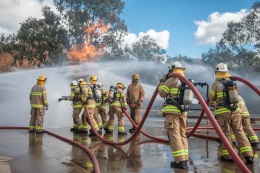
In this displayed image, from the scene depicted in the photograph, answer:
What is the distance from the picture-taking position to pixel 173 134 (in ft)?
17.4

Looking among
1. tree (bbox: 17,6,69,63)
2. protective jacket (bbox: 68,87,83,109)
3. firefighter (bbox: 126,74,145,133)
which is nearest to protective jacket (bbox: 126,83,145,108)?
firefighter (bbox: 126,74,145,133)

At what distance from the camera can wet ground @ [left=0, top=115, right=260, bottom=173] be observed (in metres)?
5.05

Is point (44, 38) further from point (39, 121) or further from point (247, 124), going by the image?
point (247, 124)

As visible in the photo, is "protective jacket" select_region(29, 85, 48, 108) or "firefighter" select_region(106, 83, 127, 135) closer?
"firefighter" select_region(106, 83, 127, 135)

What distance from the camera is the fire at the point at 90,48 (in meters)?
33.4

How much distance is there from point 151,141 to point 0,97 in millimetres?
9501

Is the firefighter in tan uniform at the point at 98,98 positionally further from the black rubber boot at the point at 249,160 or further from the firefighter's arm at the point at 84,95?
the black rubber boot at the point at 249,160

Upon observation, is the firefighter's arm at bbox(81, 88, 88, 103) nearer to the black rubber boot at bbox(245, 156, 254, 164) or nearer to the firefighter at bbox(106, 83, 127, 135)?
the firefighter at bbox(106, 83, 127, 135)

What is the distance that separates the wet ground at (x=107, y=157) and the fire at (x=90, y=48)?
25.7 meters

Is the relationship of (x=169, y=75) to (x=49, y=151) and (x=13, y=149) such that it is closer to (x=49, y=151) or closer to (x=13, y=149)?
(x=49, y=151)

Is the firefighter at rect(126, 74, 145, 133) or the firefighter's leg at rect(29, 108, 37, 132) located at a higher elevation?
the firefighter at rect(126, 74, 145, 133)

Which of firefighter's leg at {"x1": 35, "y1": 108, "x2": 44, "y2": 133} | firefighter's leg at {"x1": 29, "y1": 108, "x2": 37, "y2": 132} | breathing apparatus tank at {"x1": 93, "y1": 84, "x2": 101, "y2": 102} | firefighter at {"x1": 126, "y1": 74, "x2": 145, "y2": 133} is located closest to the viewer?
breathing apparatus tank at {"x1": 93, "y1": 84, "x2": 101, "y2": 102}

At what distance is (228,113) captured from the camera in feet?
18.5

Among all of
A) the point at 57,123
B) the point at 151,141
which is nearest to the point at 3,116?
the point at 57,123
